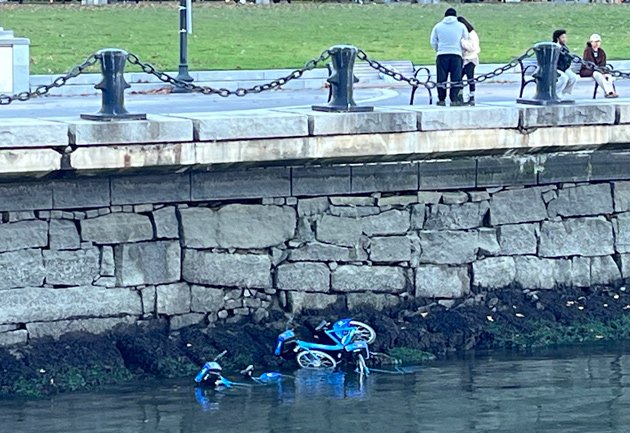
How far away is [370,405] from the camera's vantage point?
44.9 feet

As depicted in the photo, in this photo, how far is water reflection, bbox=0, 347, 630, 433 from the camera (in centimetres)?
1305

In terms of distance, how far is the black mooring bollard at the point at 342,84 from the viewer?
47.6ft

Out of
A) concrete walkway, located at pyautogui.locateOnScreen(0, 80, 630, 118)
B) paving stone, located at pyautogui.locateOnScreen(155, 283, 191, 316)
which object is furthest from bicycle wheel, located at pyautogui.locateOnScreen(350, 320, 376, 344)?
concrete walkway, located at pyautogui.locateOnScreen(0, 80, 630, 118)

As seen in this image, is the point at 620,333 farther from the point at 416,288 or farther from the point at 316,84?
the point at 316,84

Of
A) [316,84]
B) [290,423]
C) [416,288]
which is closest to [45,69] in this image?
[316,84]

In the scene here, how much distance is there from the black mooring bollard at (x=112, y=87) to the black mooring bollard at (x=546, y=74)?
423 centimetres

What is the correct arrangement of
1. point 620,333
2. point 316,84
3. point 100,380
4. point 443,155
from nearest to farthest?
point 100,380 → point 443,155 → point 620,333 → point 316,84

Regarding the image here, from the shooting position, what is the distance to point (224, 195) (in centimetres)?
1477

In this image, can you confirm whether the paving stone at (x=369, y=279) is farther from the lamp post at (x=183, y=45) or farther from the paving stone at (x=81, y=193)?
the lamp post at (x=183, y=45)

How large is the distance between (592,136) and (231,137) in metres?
3.97

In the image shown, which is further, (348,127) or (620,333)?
(620,333)

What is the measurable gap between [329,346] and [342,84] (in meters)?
2.52

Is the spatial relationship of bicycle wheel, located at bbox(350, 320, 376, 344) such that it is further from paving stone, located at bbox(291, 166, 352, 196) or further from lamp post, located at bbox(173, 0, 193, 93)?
lamp post, located at bbox(173, 0, 193, 93)

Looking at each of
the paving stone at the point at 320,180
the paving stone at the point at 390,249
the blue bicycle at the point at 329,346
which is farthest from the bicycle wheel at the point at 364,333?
the paving stone at the point at 320,180
